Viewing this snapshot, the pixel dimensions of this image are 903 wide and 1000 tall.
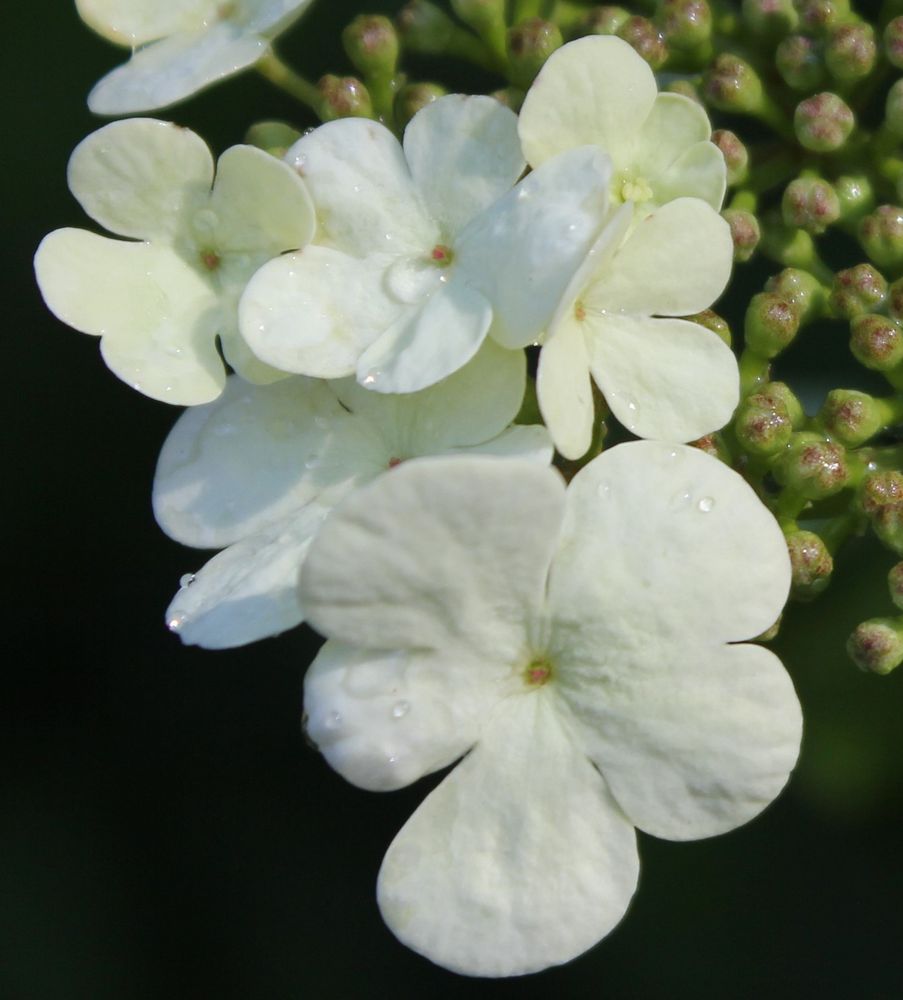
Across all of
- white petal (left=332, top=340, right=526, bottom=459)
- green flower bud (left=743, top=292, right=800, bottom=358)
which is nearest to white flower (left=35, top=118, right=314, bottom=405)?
white petal (left=332, top=340, right=526, bottom=459)

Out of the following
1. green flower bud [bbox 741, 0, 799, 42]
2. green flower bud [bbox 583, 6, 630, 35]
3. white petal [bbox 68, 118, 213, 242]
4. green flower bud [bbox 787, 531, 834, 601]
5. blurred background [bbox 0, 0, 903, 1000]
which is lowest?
blurred background [bbox 0, 0, 903, 1000]

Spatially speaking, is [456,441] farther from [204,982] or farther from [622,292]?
[204,982]

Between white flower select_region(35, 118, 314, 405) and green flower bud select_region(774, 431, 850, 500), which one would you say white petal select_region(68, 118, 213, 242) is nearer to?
white flower select_region(35, 118, 314, 405)

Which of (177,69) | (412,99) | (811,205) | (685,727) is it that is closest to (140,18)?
(177,69)

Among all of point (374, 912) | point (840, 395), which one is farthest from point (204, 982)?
point (840, 395)

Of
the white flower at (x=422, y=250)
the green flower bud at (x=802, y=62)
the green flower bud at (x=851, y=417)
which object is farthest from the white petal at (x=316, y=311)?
the green flower bud at (x=802, y=62)

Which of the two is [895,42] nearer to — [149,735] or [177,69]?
[177,69]

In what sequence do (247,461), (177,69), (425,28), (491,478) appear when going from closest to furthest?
(491,478) < (247,461) < (177,69) < (425,28)
